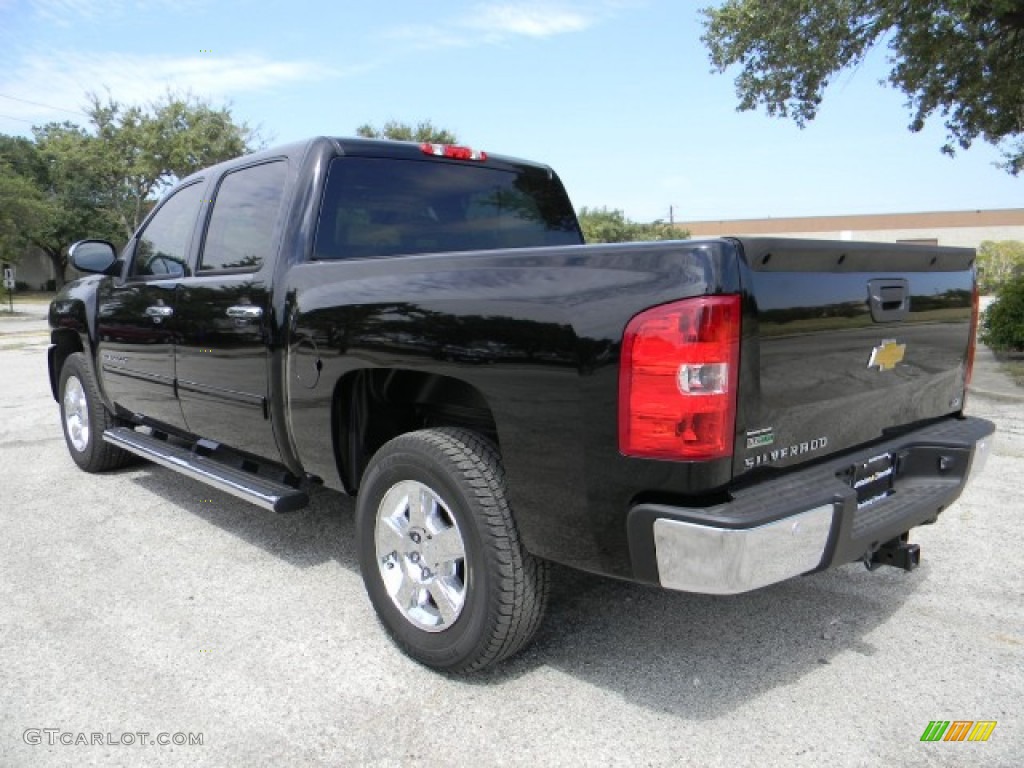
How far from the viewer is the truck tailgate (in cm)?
229

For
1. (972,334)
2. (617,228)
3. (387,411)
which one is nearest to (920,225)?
(617,228)

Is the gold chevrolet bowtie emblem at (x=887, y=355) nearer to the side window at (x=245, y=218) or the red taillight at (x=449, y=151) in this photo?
the red taillight at (x=449, y=151)

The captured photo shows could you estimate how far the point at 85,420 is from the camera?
5754 millimetres

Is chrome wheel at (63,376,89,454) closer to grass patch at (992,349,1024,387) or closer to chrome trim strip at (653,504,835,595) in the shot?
chrome trim strip at (653,504,835,595)

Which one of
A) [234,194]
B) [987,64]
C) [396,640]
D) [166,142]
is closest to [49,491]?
[234,194]

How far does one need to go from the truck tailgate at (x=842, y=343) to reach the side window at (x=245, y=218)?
7.64 ft

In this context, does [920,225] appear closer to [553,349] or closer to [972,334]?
[972,334]

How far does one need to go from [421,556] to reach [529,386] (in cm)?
85

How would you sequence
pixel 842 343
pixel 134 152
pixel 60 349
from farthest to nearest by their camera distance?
pixel 134 152 < pixel 60 349 < pixel 842 343

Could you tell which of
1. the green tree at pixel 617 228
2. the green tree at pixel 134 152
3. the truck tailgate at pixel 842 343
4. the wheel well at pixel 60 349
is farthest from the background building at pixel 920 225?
the truck tailgate at pixel 842 343

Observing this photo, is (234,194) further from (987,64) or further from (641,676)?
(987,64)

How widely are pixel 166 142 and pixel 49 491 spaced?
32.8 meters

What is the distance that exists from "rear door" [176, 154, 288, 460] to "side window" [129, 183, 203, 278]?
0.28 metres

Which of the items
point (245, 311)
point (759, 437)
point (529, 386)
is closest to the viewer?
point (759, 437)
